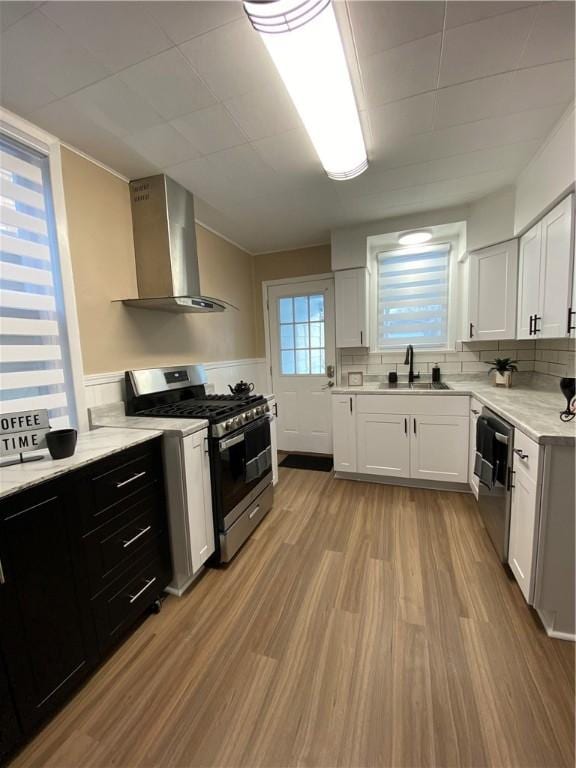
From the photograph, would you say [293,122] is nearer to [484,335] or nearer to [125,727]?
[484,335]

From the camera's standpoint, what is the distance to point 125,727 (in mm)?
1099

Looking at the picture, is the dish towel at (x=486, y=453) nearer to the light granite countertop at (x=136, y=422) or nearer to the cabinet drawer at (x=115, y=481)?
the light granite countertop at (x=136, y=422)

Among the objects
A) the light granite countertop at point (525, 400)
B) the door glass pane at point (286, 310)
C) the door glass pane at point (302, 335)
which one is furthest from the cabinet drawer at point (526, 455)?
the door glass pane at point (286, 310)

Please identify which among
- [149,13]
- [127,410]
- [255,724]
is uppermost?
[149,13]

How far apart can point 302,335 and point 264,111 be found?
2329mm

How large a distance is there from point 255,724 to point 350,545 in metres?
1.12

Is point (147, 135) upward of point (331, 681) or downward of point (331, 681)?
upward

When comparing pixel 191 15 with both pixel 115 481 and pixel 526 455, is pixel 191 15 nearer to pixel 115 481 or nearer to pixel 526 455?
pixel 115 481

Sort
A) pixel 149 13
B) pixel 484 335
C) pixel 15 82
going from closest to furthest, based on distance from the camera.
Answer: pixel 149 13, pixel 15 82, pixel 484 335

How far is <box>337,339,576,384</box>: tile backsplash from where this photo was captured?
237cm

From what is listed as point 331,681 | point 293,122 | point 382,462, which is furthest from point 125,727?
point 293,122

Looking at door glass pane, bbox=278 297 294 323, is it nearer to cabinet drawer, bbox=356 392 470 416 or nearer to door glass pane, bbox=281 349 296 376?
door glass pane, bbox=281 349 296 376

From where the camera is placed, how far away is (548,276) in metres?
1.96

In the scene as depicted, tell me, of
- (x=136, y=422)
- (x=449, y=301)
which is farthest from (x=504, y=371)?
(x=136, y=422)
